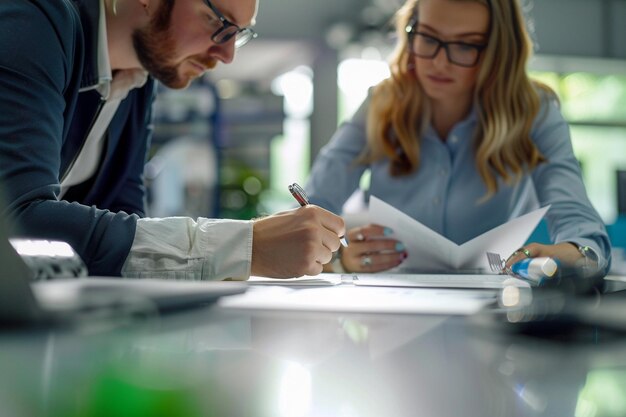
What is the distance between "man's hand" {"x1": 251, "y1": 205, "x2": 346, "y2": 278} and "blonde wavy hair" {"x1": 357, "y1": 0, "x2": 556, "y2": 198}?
2.82 ft

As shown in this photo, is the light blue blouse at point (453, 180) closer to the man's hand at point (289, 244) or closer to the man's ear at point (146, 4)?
the man's ear at point (146, 4)

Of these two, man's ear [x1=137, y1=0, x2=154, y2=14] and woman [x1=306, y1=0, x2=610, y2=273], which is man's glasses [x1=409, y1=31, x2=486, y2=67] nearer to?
woman [x1=306, y1=0, x2=610, y2=273]

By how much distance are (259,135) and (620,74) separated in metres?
4.37

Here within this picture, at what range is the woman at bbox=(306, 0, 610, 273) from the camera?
65.7 inches

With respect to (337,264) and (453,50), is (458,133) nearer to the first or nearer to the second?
(453,50)

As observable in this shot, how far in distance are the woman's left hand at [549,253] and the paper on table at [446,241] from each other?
1.2 inches

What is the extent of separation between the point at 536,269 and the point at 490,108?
0.94m

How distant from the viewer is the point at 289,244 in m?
0.92

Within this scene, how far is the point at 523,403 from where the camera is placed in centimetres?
27

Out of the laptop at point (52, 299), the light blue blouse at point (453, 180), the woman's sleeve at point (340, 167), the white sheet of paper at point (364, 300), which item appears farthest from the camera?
the woman's sleeve at point (340, 167)

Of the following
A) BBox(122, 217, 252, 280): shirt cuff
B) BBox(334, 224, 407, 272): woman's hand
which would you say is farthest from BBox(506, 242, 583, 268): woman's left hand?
BBox(122, 217, 252, 280): shirt cuff

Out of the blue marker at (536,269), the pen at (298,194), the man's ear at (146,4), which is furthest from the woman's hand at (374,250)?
the man's ear at (146,4)

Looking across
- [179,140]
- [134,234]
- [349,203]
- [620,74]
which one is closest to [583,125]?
[620,74]

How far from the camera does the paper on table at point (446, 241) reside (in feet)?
3.67
